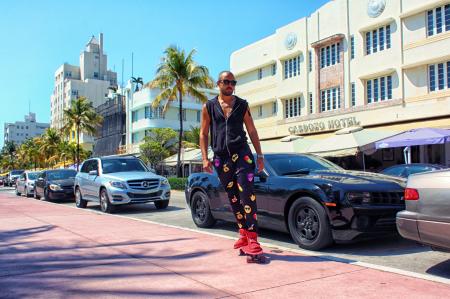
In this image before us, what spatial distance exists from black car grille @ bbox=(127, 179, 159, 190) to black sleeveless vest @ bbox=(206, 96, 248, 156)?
23.4 feet

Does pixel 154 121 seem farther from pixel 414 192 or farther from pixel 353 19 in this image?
pixel 414 192

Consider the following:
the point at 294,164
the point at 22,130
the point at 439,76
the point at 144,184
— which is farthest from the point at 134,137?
the point at 22,130

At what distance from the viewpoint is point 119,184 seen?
12258 millimetres

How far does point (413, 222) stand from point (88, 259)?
386cm

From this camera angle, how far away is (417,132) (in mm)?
18016

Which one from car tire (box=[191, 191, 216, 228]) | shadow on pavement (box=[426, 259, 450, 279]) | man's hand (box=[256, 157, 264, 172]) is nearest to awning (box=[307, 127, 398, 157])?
car tire (box=[191, 191, 216, 228])

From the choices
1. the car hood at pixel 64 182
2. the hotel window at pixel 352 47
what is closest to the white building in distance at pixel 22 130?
the hotel window at pixel 352 47

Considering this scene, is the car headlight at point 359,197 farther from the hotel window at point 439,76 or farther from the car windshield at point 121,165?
the hotel window at point 439,76

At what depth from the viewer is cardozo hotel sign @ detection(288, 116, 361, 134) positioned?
88.0 ft

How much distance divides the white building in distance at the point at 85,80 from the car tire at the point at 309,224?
9565 cm

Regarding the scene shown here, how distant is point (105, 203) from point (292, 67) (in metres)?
23.2

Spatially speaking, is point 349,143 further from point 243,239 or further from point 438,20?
point 243,239

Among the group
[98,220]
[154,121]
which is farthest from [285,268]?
[154,121]

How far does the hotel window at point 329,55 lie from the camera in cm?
2883
